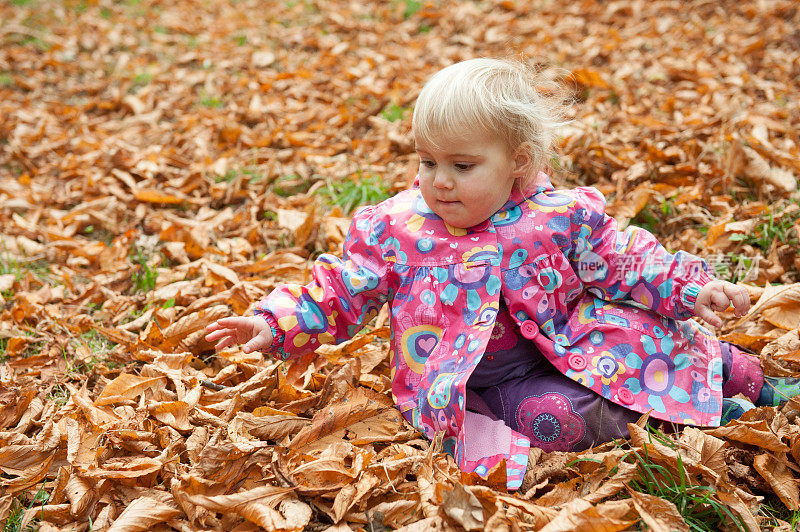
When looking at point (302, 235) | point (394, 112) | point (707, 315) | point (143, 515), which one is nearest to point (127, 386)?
point (143, 515)

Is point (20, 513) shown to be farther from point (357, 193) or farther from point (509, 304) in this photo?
point (357, 193)

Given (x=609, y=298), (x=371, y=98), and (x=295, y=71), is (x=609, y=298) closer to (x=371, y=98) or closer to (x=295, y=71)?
(x=371, y=98)

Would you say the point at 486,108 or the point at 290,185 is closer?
the point at 486,108

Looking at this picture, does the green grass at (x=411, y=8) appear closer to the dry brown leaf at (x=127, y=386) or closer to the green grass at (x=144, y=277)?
the green grass at (x=144, y=277)

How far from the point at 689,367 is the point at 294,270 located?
1.68 meters

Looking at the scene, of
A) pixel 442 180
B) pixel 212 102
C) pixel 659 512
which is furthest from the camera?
pixel 212 102

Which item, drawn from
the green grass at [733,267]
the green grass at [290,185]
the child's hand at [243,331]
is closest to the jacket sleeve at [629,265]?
the green grass at [733,267]

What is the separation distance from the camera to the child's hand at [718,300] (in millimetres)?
1975

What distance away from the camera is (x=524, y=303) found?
2090 mm

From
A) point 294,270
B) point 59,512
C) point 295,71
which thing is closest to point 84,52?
point 295,71

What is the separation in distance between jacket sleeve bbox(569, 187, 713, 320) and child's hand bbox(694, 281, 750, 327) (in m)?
0.03

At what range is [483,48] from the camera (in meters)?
5.90

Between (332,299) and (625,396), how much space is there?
3.09 ft

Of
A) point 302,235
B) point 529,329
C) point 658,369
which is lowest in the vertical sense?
point 302,235
